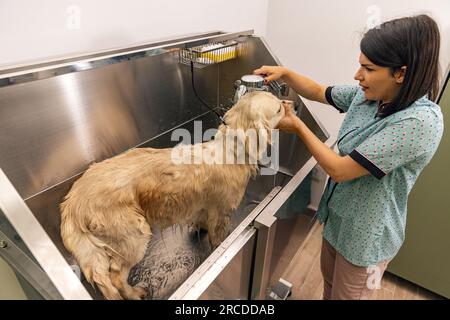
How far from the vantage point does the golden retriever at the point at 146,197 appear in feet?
3.10

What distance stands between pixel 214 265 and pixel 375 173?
58 centimetres

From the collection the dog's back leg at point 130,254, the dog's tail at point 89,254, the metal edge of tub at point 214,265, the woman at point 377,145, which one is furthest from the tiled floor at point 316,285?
the dog's tail at point 89,254

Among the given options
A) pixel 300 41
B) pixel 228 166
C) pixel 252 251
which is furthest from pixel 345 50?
pixel 252 251

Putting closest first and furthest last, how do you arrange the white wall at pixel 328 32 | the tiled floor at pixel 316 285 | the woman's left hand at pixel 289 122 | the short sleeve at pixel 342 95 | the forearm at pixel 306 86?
the woman's left hand at pixel 289 122 → the short sleeve at pixel 342 95 → the forearm at pixel 306 86 → the white wall at pixel 328 32 → the tiled floor at pixel 316 285

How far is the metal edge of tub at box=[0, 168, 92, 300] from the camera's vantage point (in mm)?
Result: 587

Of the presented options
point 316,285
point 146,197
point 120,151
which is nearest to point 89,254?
point 146,197

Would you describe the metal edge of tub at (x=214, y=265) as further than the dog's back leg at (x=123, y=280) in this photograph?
No

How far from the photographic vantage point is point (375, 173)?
35.9 inches

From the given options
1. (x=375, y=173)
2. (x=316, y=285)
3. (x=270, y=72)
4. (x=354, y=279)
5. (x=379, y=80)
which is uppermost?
(x=379, y=80)

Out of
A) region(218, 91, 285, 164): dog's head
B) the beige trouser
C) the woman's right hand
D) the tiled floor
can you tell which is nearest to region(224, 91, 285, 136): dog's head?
region(218, 91, 285, 164): dog's head

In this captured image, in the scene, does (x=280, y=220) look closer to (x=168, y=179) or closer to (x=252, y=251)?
(x=252, y=251)

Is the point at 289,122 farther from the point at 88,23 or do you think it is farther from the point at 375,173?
the point at 88,23

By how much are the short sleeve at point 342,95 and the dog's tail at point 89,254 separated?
3.69 feet

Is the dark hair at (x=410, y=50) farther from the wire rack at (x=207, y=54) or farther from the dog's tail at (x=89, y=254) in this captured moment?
the dog's tail at (x=89, y=254)
